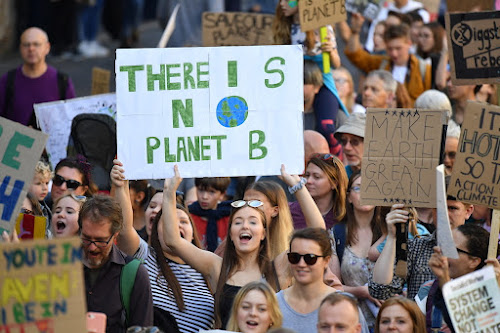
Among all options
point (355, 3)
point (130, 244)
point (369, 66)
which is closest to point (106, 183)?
point (130, 244)

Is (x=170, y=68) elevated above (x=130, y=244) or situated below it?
above

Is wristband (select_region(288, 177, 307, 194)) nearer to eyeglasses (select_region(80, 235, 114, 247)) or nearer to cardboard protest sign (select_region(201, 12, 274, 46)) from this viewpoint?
eyeglasses (select_region(80, 235, 114, 247))

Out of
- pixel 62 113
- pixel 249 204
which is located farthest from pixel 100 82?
pixel 249 204

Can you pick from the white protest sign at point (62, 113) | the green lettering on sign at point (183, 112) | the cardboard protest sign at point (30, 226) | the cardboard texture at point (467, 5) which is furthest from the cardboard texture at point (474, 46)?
the cardboard texture at point (467, 5)

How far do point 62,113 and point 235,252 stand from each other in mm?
3563

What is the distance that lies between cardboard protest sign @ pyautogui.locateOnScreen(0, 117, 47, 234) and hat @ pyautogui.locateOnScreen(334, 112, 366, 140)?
3283 mm

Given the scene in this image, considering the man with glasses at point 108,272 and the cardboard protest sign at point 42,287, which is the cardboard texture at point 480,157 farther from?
the cardboard protest sign at point 42,287

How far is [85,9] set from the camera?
15547 mm

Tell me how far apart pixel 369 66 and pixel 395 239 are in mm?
5700

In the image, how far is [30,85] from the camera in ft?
36.9

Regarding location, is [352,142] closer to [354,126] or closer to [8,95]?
[354,126]

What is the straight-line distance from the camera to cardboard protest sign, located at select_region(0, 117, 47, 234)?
630 centimetres

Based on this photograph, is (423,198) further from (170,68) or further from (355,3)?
(355,3)

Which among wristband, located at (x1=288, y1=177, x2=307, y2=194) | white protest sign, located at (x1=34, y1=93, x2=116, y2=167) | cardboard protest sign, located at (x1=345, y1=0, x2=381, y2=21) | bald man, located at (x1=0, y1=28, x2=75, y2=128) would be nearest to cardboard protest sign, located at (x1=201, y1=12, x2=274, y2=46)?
bald man, located at (x1=0, y1=28, x2=75, y2=128)
